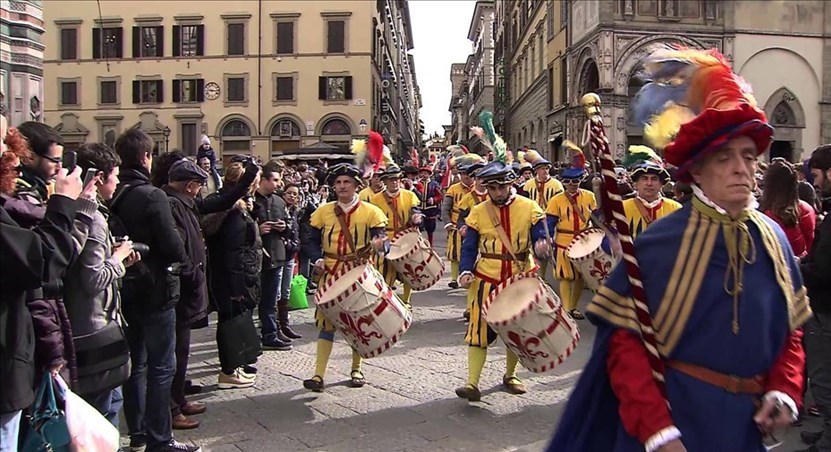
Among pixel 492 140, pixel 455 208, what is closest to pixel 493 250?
pixel 492 140

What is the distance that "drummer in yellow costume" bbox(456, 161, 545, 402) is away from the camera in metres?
6.22

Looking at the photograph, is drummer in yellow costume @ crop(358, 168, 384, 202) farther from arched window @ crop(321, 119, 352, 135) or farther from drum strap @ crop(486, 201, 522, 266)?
arched window @ crop(321, 119, 352, 135)

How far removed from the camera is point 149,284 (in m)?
4.69

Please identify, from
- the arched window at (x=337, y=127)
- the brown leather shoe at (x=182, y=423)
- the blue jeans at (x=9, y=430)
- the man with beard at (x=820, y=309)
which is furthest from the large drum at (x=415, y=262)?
the arched window at (x=337, y=127)

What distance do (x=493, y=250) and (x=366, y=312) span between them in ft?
3.89

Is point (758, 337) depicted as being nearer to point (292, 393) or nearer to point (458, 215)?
point (292, 393)

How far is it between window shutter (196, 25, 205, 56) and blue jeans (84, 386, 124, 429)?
42.6 metres

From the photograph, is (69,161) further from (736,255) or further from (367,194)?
(367,194)

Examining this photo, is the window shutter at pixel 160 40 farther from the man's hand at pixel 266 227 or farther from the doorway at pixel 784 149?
the man's hand at pixel 266 227

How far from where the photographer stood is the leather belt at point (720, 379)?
2.57 metres

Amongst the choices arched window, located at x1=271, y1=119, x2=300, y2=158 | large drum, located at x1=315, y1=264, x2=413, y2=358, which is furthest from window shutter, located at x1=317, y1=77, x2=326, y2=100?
large drum, located at x1=315, y1=264, x2=413, y2=358

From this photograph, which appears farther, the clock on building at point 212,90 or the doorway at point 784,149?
the clock on building at point 212,90

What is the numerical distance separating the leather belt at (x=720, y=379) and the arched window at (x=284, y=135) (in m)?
41.8

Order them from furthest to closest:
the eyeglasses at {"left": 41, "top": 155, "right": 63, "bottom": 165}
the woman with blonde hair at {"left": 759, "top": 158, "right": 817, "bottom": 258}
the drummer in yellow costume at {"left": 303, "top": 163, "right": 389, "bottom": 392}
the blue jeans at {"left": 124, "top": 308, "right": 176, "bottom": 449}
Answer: the drummer in yellow costume at {"left": 303, "top": 163, "right": 389, "bottom": 392}
the woman with blonde hair at {"left": 759, "top": 158, "right": 817, "bottom": 258}
the blue jeans at {"left": 124, "top": 308, "right": 176, "bottom": 449}
the eyeglasses at {"left": 41, "top": 155, "right": 63, "bottom": 165}
